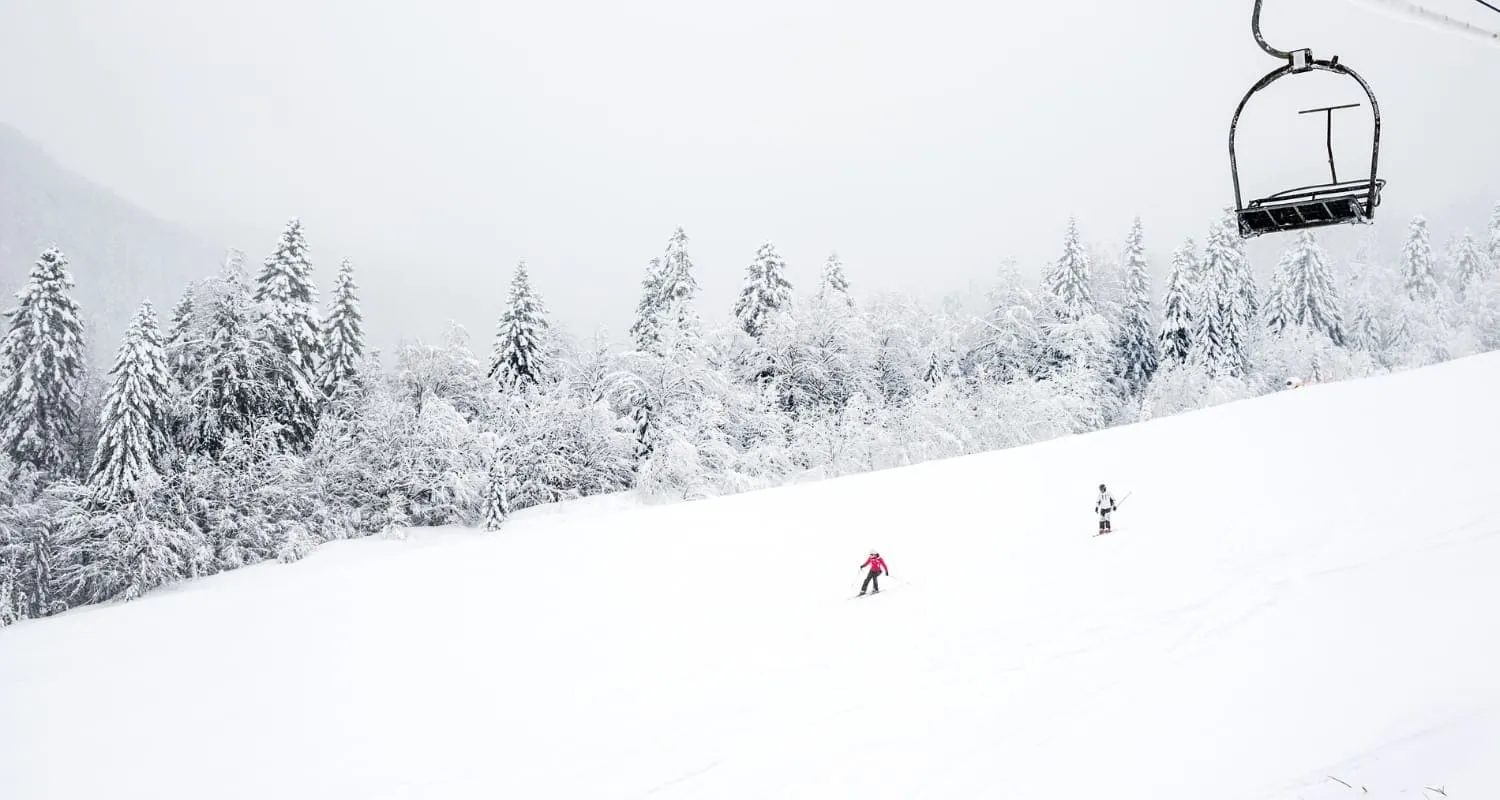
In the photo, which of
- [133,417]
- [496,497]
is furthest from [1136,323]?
[133,417]

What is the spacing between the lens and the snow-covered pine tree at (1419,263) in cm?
5931

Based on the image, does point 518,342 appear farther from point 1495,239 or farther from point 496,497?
point 1495,239

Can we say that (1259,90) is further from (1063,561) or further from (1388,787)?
(1063,561)

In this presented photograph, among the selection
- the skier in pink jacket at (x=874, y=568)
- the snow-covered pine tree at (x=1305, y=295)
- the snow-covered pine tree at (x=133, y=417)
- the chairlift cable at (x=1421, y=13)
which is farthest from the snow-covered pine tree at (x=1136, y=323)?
the snow-covered pine tree at (x=133, y=417)

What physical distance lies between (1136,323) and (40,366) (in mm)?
62580

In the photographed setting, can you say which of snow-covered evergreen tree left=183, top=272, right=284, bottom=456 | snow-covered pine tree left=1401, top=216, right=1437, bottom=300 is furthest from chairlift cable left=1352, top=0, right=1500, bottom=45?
snow-covered pine tree left=1401, top=216, right=1437, bottom=300

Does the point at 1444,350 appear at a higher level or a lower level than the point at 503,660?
higher

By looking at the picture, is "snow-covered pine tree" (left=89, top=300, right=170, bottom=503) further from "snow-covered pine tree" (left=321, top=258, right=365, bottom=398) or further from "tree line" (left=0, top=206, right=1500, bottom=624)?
"snow-covered pine tree" (left=321, top=258, right=365, bottom=398)

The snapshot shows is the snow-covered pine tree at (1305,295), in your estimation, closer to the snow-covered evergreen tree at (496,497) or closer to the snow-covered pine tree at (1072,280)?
the snow-covered pine tree at (1072,280)

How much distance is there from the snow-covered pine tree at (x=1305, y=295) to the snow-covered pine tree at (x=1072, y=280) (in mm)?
12068

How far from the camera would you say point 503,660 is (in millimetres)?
15539

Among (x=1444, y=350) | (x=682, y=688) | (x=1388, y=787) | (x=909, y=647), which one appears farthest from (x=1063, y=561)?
(x=1444, y=350)

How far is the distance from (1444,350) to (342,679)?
6818 centimetres

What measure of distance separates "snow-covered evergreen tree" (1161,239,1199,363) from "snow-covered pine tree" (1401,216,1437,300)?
74.8 feet
